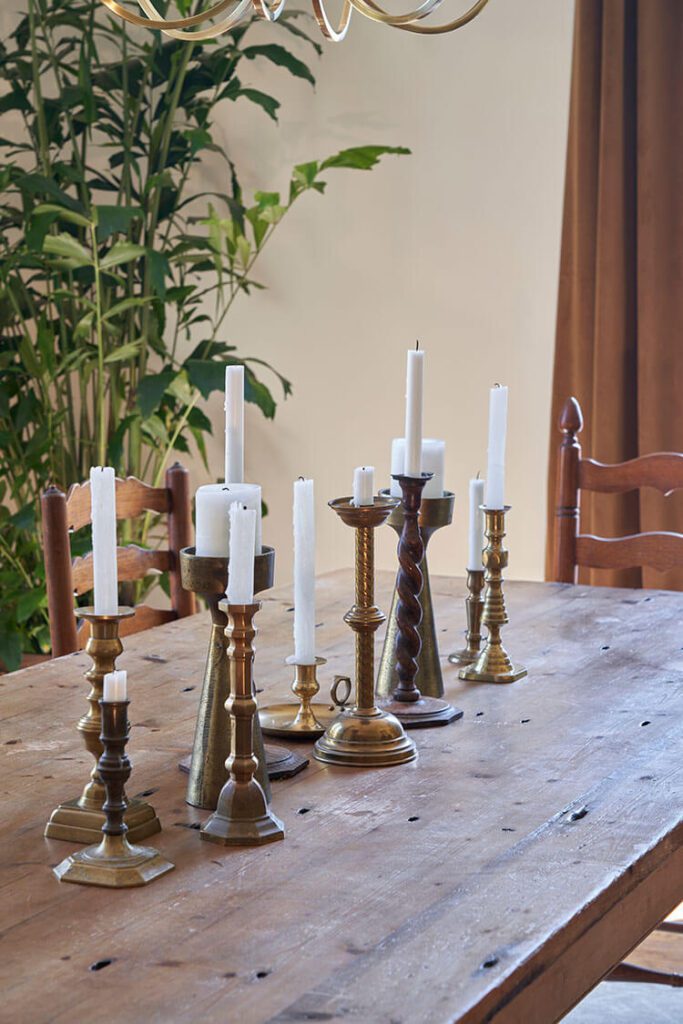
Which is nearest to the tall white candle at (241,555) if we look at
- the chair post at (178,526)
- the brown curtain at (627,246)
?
the chair post at (178,526)

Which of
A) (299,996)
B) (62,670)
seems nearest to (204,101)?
(62,670)

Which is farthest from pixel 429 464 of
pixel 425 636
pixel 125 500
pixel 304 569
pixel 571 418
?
pixel 571 418

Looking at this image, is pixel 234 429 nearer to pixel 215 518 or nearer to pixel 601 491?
pixel 215 518

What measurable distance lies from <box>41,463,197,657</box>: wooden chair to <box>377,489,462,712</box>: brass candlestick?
626 mm

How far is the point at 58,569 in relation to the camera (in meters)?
2.04

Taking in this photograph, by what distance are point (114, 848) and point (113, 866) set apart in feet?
0.07

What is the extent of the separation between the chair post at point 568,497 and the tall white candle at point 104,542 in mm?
1572

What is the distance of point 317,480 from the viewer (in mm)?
3988

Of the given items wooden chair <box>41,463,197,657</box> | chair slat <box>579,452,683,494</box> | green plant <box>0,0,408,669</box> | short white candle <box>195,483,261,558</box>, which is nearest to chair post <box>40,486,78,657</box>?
wooden chair <box>41,463,197,657</box>

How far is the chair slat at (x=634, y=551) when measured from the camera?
2500 millimetres

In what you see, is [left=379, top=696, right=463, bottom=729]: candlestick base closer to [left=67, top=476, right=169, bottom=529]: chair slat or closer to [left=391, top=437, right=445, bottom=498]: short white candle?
[left=391, top=437, right=445, bottom=498]: short white candle

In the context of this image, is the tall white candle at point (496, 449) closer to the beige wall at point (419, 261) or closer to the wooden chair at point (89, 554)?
the wooden chair at point (89, 554)

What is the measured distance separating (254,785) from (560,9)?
9.43 ft

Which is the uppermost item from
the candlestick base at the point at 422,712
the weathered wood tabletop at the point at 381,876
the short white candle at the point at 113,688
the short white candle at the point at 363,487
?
the short white candle at the point at 363,487
